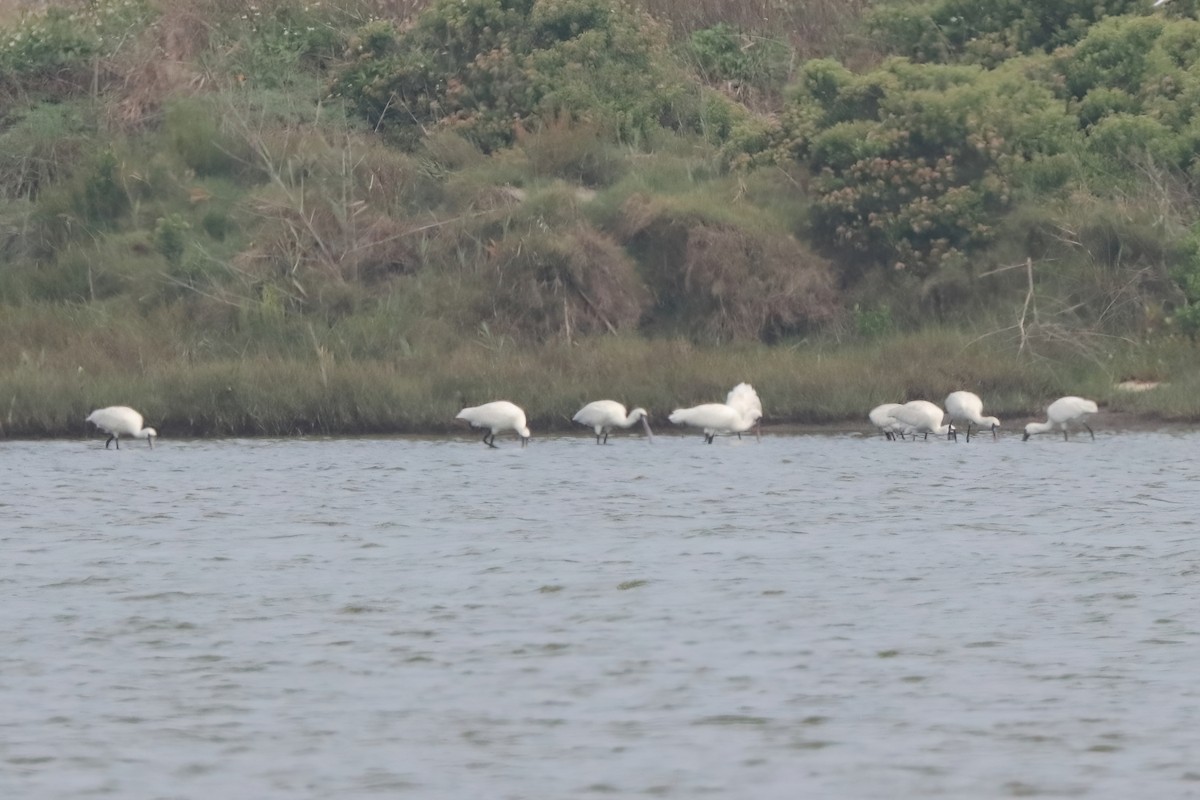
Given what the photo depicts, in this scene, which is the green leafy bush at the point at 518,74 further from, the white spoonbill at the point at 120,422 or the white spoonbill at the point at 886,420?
the white spoonbill at the point at 120,422

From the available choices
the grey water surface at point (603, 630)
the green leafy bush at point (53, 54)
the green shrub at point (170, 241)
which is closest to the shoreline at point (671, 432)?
the grey water surface at point (603, 630)

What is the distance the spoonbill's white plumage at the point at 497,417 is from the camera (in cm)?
2403

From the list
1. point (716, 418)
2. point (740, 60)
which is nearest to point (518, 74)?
point (740, 60)

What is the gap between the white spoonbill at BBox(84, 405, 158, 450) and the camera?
24031 mm

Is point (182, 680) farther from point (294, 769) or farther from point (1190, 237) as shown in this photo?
point (1190, 237)

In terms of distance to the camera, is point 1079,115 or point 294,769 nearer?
point 294,769

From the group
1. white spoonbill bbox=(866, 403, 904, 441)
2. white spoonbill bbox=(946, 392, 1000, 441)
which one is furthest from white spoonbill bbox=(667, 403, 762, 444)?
white spoonbill bbox=(946, 392, 1000, 441)

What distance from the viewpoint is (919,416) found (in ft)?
78.1

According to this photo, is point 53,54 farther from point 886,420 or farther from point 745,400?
point 886,420

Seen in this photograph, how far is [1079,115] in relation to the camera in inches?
1205

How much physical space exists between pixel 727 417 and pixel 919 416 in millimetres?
1904

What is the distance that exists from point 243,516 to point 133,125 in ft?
52.9

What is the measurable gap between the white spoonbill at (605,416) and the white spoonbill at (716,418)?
44 cm

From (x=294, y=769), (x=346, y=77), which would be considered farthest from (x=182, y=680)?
(x=346, y=77)
